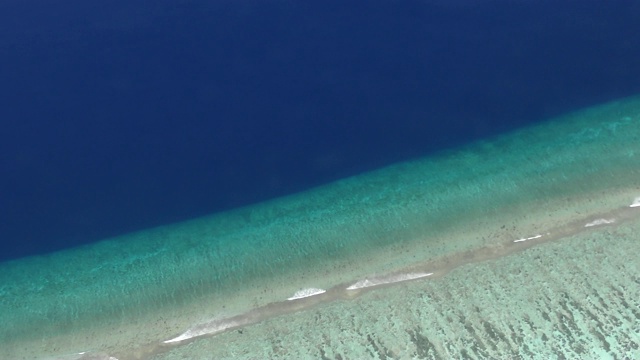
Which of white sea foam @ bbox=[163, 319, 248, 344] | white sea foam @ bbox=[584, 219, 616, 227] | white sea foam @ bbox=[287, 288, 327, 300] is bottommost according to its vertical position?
white sea foam @ bbox=[163, 319, 248, 344]

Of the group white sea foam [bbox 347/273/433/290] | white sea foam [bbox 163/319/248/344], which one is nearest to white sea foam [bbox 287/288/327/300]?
white sea foam [bbox 347/273/433/290]

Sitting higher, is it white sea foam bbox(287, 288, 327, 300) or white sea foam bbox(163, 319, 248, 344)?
white sea foam bbox(287, 288, 327, 300)

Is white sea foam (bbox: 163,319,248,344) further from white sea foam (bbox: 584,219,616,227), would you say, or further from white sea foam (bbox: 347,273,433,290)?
white sea foam (bbox: 584,219,616,227)

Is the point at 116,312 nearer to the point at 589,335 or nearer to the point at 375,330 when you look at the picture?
the point at 375,330

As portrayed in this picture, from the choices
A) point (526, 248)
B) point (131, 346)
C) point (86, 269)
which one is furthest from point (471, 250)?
point (86, 269)

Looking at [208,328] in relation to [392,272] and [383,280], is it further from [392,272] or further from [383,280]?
[392,272]

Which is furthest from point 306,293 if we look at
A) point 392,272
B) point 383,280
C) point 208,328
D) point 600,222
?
point 600,222

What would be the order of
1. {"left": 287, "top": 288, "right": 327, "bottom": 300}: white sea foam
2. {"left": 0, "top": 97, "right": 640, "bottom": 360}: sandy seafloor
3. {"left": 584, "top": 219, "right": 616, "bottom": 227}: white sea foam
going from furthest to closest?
1. {"left": 584, "top": 219, "right": 616, "bottom": 227}: white sea foam
2. {"left": 287, "top": 288, "right": 327, "bottom": 300}: white sea foam
3. {"left": 0, "top": 97, "right": 640, "bottom": 360}: sandy seafloor

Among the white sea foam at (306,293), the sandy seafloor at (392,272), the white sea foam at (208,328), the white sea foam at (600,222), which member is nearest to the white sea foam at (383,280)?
the sandy seafloor at (392,272)
